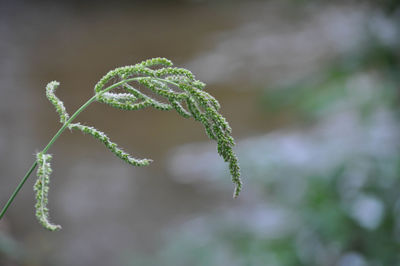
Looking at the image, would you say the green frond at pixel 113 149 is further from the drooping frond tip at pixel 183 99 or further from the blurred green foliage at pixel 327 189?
the blurred green foliage at pixel 327 189

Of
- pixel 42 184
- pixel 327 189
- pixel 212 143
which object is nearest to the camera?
pixel 42 184

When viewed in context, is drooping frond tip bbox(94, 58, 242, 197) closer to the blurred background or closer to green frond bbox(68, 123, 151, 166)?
green frond bbox(68, 123, 151, 166)

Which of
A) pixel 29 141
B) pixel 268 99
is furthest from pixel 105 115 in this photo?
pixel 268 99

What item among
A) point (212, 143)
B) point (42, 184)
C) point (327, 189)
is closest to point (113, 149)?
point (42, 184)

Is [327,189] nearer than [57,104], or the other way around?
[57,104]

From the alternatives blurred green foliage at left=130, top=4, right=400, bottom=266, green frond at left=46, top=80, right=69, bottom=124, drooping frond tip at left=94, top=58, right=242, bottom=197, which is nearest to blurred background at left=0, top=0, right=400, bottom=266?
blurred green foliage at left=130, top=4, right=400, bottom=266

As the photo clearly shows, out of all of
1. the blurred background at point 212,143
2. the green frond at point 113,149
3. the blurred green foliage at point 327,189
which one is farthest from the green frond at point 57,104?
Answer: the blurred green foliage at point 327,189

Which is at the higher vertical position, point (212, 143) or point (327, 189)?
point (212, 143)

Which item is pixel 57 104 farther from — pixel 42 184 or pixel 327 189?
pixel 327 189

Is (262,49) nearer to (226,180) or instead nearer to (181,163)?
(181,163)
